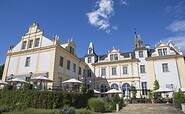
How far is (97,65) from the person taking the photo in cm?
3222

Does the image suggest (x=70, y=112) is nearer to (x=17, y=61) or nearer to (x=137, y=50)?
(x=17, y=61)

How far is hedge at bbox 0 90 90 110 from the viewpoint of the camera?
49.4 feet

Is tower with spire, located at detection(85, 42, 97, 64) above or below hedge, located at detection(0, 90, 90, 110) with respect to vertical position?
above

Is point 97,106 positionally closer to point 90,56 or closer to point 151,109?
point 151,109

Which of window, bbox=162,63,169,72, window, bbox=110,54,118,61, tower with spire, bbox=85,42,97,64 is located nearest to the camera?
window, bbox=162,63,169,72

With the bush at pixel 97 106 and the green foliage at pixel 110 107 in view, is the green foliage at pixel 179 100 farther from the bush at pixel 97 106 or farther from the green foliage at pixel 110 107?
the bush at pixel 97 106

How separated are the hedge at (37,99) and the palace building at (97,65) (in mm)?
3645

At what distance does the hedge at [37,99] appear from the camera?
15070 mm

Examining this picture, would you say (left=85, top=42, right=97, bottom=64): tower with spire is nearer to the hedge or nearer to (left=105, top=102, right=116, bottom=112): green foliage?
(left=105, top=102, right=116, bottom=112): green foliage

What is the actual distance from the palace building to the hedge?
3645 mm

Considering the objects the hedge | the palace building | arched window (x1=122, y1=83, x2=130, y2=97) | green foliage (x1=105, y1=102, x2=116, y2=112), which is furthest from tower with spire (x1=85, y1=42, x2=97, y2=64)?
the hedge

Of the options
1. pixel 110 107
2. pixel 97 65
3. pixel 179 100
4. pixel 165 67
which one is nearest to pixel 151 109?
pixel 179 100

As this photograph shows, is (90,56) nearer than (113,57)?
No

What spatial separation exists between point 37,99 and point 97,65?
18339 mm
